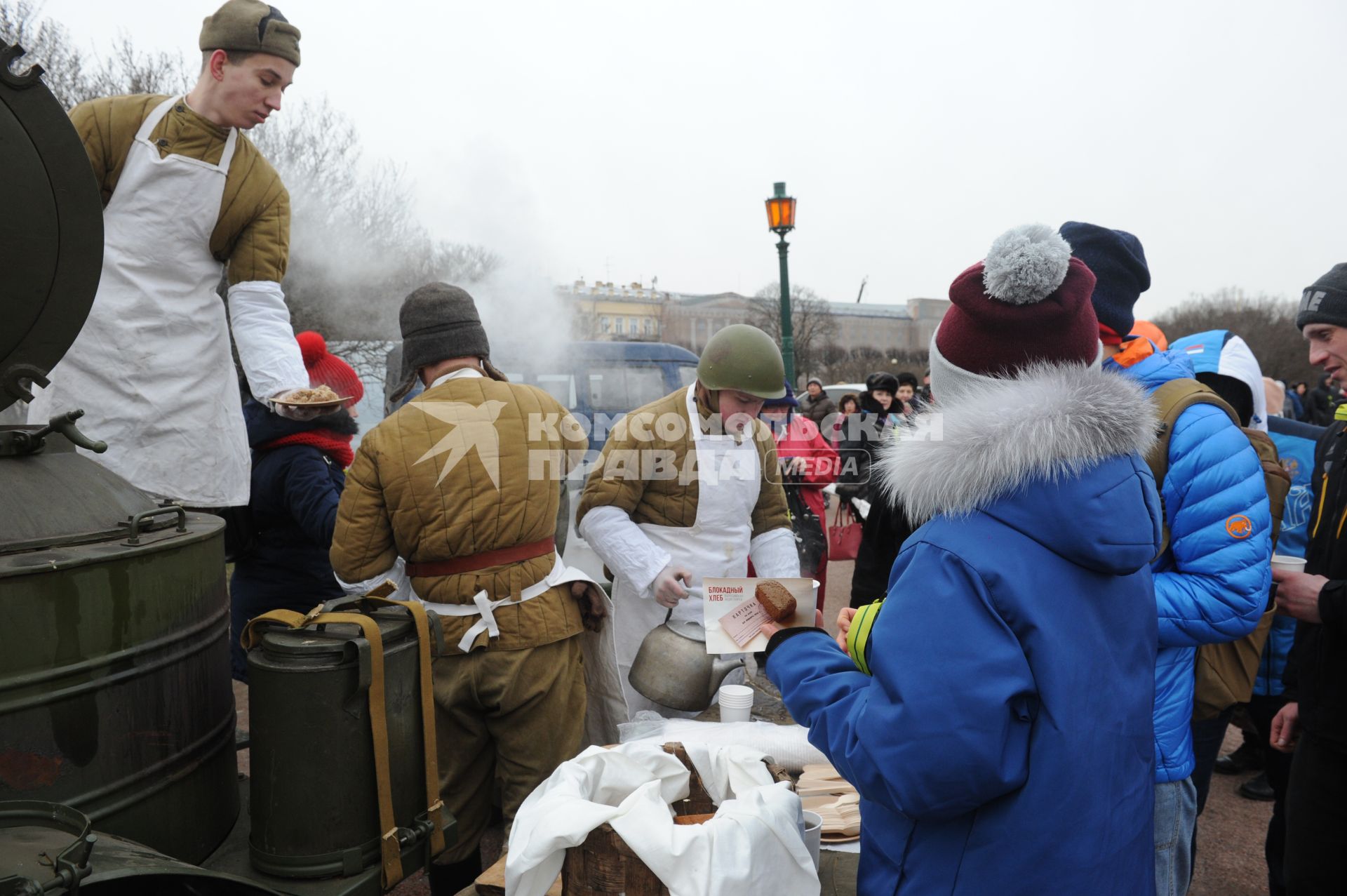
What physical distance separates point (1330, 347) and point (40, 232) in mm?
→ 3499

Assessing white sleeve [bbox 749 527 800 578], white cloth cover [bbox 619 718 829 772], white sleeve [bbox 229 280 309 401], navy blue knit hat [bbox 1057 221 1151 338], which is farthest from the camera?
white sleeve [bbox 749 527 800 578]

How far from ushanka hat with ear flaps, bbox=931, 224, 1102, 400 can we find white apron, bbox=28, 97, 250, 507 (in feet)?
6.88

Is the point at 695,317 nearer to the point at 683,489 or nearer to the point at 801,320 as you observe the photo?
the point at 801,320

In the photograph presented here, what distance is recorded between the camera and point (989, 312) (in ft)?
5.28

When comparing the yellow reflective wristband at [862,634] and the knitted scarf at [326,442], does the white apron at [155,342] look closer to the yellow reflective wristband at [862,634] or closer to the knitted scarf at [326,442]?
the knitted scarf at [326,442]

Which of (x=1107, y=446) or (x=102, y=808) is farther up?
(x=1107, y=446)

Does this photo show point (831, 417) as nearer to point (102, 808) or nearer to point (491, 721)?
point (491, 721)

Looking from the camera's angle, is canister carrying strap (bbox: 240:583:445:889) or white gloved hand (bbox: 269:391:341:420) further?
white gloved hand (bbox: 269:391:341:420)

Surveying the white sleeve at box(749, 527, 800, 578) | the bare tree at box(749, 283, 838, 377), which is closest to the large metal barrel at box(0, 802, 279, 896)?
the white sleeve at box(749, 527, 800, 578)

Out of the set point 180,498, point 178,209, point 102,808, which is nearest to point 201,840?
point 102,808

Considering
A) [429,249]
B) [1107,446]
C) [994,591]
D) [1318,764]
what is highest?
[429,249]

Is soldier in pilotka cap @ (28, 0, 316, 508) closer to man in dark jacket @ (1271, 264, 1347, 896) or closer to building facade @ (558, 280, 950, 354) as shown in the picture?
man in dark jacket @ (1271, 264, 1347, 896)

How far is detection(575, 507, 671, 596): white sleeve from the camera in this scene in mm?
3676

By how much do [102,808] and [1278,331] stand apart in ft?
→ 168
